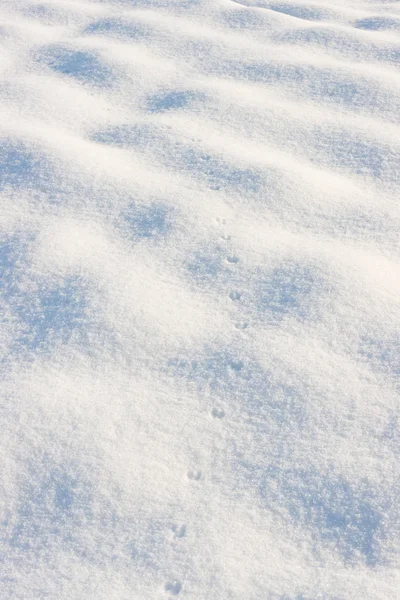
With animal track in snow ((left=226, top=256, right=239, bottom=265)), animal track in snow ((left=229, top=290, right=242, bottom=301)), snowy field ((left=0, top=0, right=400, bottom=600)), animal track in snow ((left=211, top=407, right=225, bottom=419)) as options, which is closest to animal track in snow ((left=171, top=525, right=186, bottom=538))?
snowy field ((left=0, top=0, right=400, bottom=600))

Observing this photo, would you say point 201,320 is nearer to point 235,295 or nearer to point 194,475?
point 235,295

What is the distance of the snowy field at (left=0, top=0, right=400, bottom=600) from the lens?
4.02 ft

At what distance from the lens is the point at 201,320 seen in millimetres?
1625

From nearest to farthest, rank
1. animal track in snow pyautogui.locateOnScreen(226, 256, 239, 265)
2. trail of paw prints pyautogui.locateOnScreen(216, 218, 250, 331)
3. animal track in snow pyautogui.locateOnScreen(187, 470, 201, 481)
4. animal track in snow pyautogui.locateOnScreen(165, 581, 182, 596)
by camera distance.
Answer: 1. animal track in snow pyautogui.locateOnScreen(165, 581, 182, 596)
2. animal track in snow pyautogui.locateOnScreen(187, 470, 201, 481)
3. trail of paw prints pyautogui.locateOnScreen(216, 218, 250, 331)
4. animal track in snow pyautogui.locateOnScreen(226, 256, 239, 265)

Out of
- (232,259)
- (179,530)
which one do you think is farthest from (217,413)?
(232,259)

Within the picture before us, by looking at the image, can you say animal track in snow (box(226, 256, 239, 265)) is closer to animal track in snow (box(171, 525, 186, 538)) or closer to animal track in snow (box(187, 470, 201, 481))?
animal track in snow (box(187, 470, 201, 481))

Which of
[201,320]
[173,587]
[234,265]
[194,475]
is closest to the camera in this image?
[173,587]

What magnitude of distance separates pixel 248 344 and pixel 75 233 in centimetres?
65

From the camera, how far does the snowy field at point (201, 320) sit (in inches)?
48.2

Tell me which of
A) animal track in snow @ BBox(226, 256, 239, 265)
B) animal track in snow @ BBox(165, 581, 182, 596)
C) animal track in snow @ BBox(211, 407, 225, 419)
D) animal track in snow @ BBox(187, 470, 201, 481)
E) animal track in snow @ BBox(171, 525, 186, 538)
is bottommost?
animal track in snow @ BBox(165, 581, 182, 596)

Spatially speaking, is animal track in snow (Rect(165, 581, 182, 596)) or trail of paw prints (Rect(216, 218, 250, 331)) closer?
animal track in snow (Rect(165, 581, 182, 596))

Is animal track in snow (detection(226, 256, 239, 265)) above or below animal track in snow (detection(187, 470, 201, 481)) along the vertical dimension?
above

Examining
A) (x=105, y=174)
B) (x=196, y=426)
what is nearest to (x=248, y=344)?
(x=196, y=426)

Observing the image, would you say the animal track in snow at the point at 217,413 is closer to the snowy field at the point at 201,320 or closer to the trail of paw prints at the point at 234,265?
the snowy field at the point at 201,320
